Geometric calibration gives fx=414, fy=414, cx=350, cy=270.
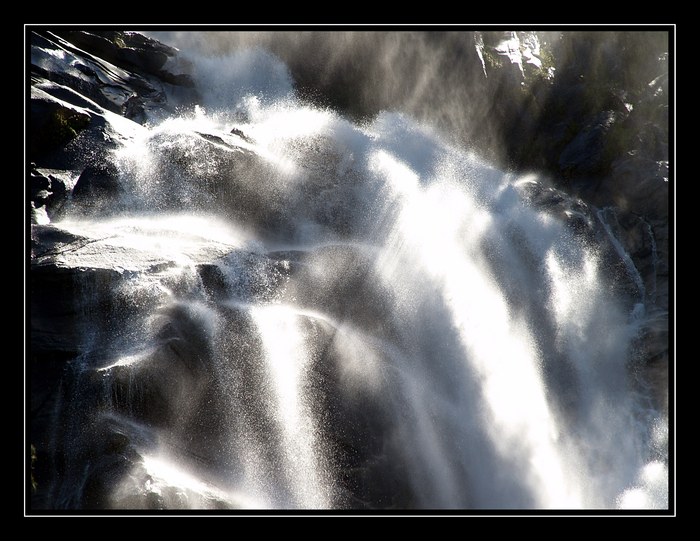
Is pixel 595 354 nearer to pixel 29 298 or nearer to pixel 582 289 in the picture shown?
pixel 582 289

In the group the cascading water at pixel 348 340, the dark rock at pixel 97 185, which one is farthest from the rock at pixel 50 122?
the cascading water at pixel 348 340

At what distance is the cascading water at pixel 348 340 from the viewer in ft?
26.6

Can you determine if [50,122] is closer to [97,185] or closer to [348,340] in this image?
[97,185]

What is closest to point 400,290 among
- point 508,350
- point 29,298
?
point 508,350

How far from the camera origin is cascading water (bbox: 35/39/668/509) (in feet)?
26.6

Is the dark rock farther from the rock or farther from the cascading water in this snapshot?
the rock

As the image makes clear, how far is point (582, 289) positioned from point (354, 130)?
9606 mm

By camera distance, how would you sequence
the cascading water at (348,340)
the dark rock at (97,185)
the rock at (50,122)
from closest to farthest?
the cascading water at (348,340)
the dark rock at (97,185)
the rock at (50,122)

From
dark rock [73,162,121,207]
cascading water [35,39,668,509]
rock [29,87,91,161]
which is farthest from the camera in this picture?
rock [29,87,91,161]

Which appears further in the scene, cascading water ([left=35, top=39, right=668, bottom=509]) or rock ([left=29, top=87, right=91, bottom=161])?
rock ([left=29, top=87, right=91, bottom=161])

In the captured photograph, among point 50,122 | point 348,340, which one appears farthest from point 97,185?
point 348,340

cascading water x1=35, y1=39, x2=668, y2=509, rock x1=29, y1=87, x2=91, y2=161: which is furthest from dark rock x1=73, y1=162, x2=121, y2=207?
rock x1=29, y1=87, x2=91, y2=161

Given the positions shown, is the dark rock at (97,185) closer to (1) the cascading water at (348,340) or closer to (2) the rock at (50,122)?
(1) the cascading water at (348,340)

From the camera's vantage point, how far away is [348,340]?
9.80 m
